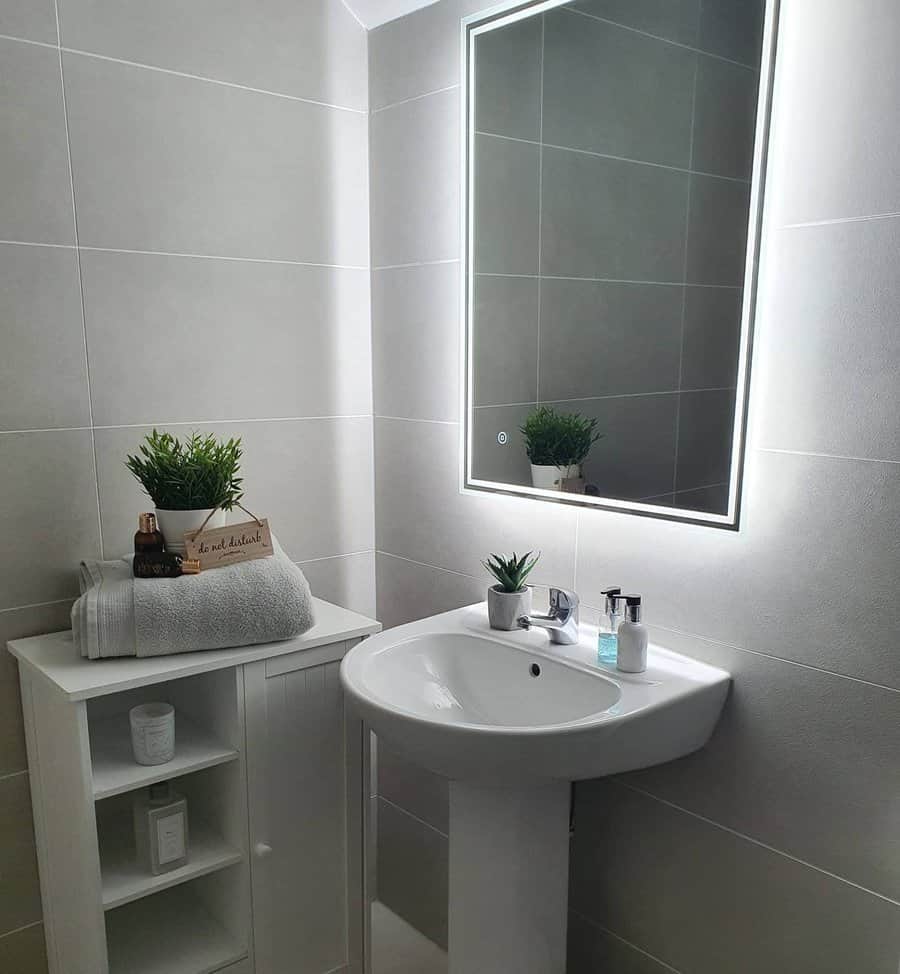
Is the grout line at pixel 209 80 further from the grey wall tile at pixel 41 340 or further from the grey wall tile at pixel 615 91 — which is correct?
the grey wall tile at pixel 615 91

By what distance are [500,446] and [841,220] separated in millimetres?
792

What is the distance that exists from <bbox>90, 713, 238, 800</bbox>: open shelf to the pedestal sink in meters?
0.33

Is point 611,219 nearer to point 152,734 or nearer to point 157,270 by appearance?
point 157,270

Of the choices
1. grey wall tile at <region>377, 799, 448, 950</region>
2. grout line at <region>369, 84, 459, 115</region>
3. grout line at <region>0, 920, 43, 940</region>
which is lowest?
grey wall tile at <region>377, 799, 448, 950</region>

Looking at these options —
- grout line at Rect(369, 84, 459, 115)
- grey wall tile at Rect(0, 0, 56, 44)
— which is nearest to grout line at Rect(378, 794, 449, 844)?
grout line at Rect(369, 84, 459, 115)

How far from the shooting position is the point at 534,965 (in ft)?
5.11

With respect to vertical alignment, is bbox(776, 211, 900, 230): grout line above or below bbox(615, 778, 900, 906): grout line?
above

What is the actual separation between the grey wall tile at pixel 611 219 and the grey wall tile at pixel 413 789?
119cm

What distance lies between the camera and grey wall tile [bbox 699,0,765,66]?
1314mm

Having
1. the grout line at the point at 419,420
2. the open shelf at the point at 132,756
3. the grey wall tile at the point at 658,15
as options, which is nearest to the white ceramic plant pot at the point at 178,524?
the open shelf at the point at 132,756

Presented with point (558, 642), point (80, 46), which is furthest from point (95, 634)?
point (80, 46)

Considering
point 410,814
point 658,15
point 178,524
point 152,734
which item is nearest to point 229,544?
point 178,524

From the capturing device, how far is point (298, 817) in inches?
67.1

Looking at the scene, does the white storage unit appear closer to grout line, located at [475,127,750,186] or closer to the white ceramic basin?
the white ceramic basin
